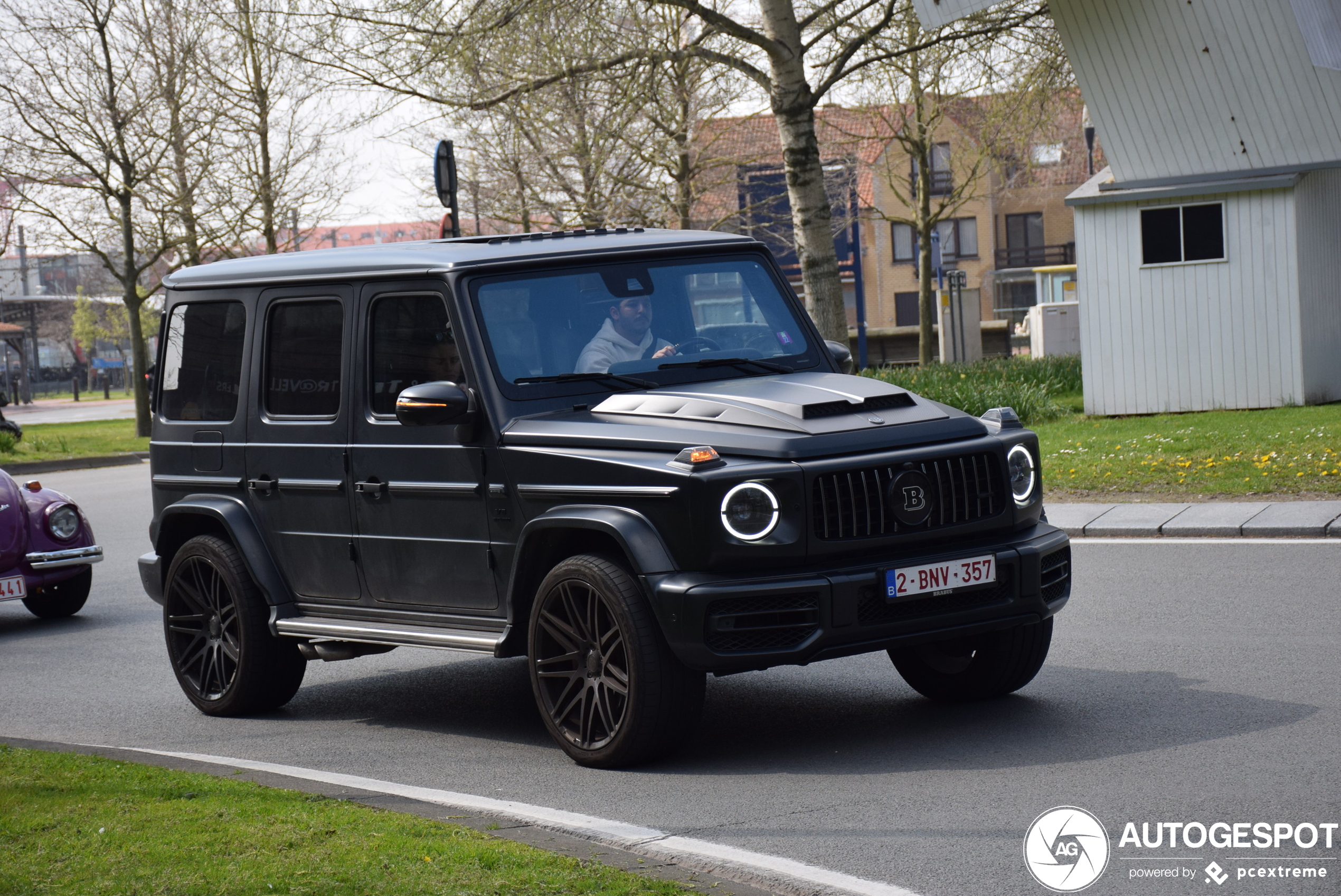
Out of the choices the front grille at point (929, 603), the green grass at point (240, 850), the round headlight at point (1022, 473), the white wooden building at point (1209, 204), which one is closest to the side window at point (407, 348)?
the green grass at point (240, 850)

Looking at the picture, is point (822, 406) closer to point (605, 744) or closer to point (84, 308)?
point (605, 744)

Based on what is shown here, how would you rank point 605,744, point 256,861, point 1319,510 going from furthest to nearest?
point 1319,510, point 605,744, point 256,861

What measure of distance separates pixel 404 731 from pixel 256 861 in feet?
8.48

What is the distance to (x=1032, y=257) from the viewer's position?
257 feet

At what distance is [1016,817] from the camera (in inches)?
199

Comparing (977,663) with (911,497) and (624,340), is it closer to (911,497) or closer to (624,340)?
(911,497)

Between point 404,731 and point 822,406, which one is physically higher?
point 822,406

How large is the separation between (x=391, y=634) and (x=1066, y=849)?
3130 millimetres

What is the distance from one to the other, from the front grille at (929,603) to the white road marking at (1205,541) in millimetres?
5581

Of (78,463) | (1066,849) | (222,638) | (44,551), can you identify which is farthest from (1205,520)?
(78,463)

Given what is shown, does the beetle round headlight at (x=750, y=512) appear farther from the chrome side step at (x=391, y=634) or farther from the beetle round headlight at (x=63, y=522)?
the beetle round headlight at (x=63, y=522)

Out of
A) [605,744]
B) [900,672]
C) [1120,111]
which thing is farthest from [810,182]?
[605,744]

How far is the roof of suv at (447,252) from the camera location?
671 cm

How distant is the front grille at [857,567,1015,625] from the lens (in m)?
5.72
